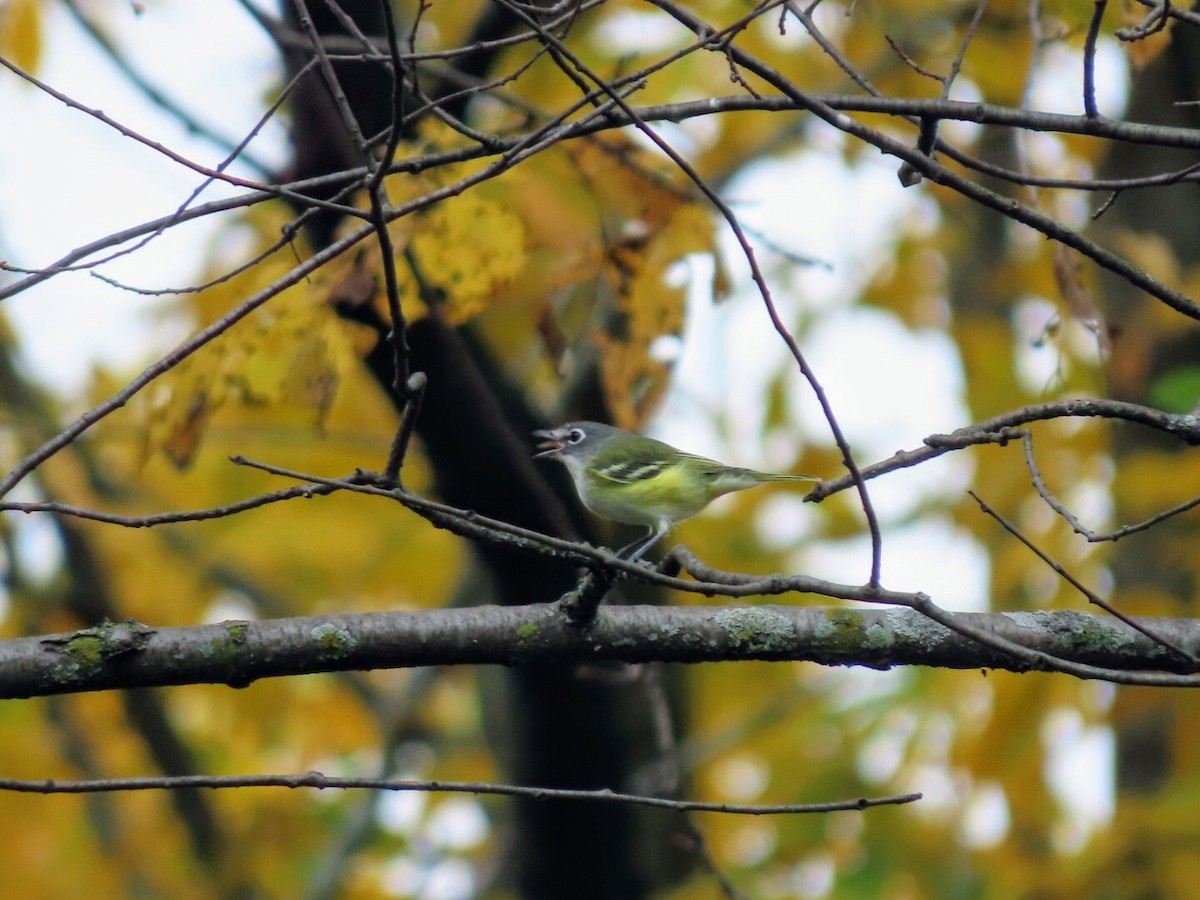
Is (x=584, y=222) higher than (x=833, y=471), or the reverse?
(x=833, y=471)

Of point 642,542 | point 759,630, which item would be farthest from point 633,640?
point 642,542

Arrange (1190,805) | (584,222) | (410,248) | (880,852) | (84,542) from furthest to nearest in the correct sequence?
1. (84,542)
2. (880,852)
3. (584,222)
4. (1190,805)
5. (410,248)

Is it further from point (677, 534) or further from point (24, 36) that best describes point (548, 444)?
point (24, 36)

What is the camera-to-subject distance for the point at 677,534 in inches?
256

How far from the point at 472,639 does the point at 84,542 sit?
15.3ft

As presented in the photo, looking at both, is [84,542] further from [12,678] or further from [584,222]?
Result: [12,678]

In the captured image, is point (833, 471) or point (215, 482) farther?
point (215, 482)

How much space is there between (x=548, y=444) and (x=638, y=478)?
0.51 m

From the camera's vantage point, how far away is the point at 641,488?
5.39m

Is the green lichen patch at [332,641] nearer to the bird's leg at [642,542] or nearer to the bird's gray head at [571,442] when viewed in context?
the bird's leg at [642,542]

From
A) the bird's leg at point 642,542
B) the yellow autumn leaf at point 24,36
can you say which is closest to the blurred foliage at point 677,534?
the yellow autumn leaf at point 24,36

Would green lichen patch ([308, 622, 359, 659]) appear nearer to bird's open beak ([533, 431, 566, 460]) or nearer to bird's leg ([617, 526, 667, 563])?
bird's leg ([617, 526, 667, 563])

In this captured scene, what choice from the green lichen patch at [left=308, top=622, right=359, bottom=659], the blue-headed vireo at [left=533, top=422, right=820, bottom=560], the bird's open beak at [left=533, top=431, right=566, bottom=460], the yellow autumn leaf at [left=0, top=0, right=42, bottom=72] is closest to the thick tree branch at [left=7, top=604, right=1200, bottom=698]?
the green lichen patch at [left=308, top=622, right=359, bottom=659]

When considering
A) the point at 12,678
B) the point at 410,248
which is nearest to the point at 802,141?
the point at 410,248
